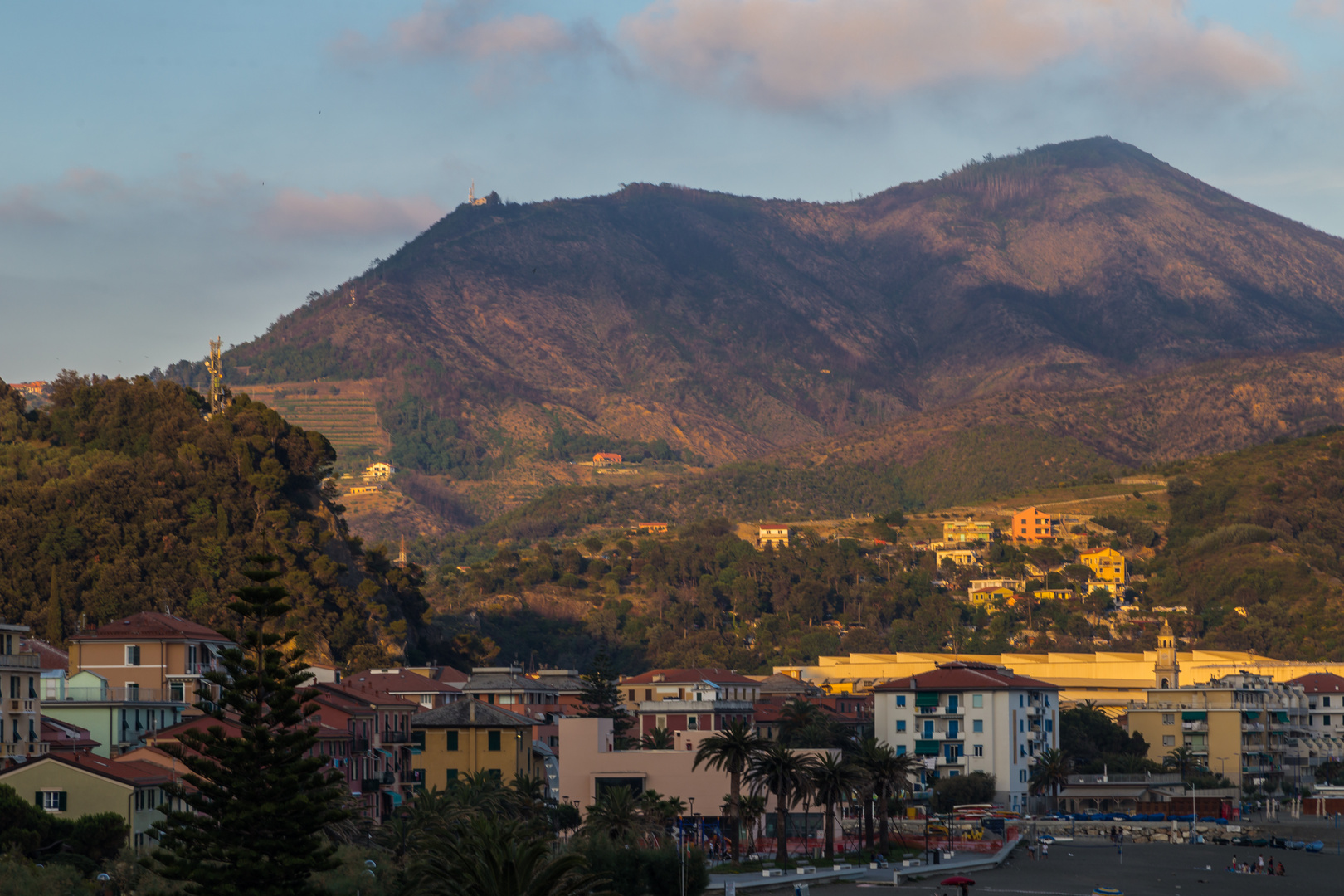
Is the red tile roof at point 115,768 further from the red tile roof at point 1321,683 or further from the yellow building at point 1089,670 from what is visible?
the red tile roof at point 1321,683

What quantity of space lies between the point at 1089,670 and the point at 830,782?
84461 mm

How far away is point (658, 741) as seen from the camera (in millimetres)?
94500

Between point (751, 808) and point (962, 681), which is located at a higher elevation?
point (962, 681)

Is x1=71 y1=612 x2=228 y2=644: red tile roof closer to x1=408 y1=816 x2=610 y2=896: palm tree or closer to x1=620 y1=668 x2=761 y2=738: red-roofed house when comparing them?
x1=620 y1=668 x2=761 y2=738: red-roofed house

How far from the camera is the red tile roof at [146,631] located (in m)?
76.0

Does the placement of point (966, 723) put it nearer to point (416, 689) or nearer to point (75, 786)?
point (416, 689)

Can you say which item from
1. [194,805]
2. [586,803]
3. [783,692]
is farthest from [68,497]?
[194,805]

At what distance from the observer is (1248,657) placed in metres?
164

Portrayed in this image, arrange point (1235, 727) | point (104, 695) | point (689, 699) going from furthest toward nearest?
point (1235, 727)
point (689, 699)
point (104, 695)

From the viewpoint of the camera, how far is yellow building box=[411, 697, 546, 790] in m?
81.2

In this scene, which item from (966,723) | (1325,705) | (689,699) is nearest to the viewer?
(966,723)

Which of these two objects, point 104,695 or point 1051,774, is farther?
point 1051,774

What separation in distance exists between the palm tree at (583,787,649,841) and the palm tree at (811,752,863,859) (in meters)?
11.1

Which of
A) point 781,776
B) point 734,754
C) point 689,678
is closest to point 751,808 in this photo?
point 781,776
